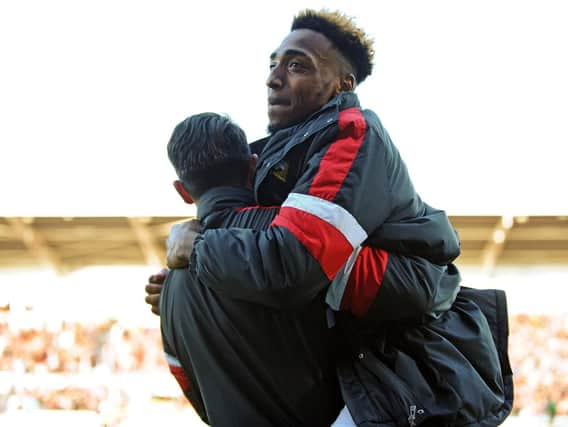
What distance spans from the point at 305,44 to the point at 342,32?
98 mm

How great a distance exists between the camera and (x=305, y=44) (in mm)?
1884

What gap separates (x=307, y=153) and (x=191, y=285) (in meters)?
0.37

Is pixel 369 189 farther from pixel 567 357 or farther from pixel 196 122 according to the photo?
pixel 567 357

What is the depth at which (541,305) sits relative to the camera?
7.84 meters

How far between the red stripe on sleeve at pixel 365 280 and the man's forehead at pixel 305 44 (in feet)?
1.79

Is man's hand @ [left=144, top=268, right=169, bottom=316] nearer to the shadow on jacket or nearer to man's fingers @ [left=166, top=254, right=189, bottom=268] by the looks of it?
man's fingers @ [left=166, top=254, right=189, bottom=268]

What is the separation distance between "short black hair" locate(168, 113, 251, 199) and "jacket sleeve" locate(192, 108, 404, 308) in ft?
0.83

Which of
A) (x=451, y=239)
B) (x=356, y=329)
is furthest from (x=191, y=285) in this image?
(x=451, y=239)

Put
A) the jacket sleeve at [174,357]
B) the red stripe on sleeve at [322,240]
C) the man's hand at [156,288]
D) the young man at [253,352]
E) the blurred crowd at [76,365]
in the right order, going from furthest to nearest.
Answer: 1. the blurred crowd at [76,365]
2. the man's hand at [156,288]
3. the jacket sleeve at [174,357]
4. the young man at [253,352]
5. the red stripe on sleeve at [322,240]

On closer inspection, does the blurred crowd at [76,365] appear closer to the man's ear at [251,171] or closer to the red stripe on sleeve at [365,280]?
the man's ear at [251,171]

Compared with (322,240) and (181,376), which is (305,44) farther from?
(181,376)

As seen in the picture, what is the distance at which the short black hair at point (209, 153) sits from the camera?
181 centimetres

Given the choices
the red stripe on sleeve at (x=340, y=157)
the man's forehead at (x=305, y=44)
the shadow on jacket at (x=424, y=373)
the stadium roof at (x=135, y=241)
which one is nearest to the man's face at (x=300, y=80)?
the man's forehead at (x=305, y=44)

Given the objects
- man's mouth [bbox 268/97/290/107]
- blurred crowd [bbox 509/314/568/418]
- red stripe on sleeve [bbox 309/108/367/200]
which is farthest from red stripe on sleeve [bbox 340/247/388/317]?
blurred crowd [bbox 509/314/568/418]
